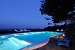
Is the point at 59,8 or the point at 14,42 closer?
the point at 59,8

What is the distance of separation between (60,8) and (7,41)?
23.3ft

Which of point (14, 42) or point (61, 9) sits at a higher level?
point (61, 9)

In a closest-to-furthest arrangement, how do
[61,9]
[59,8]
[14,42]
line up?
1. [59,8]
2. [61,9]
3. [14,42]

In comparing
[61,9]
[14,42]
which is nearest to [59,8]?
[61,9]

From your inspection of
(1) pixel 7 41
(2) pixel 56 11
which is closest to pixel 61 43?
(2) pixel 56 11

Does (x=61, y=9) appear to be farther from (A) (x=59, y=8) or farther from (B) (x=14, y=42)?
(B) (x=14, y=42)

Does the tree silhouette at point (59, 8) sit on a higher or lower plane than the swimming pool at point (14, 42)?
higher

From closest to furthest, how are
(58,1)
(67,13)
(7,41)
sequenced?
(58,1) → (67,13) → (7,41)

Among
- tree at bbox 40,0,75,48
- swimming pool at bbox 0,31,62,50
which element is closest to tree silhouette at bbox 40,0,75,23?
tree at bbox 40,0,75,48

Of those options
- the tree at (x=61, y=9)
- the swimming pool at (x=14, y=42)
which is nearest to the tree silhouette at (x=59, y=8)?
the tree at (x=61, y=9)

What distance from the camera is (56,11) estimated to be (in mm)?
9820

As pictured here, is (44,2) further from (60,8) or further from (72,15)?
(72,15)

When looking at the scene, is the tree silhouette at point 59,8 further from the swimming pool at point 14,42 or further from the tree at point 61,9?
the swimming pool at point 14,42

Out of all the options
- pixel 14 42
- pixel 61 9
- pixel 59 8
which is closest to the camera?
pixel 59 8
